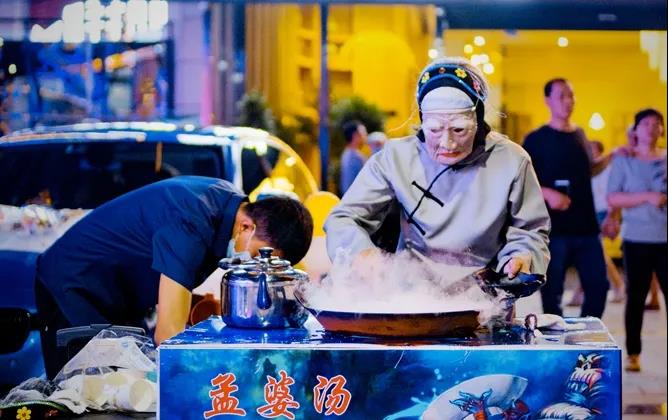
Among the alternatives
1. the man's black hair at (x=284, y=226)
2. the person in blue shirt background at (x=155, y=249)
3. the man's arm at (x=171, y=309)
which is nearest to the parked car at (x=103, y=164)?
the person in blue shirt background at (x=155, y=249)

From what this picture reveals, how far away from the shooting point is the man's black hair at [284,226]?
3.91 meters

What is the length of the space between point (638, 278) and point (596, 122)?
10.2ft

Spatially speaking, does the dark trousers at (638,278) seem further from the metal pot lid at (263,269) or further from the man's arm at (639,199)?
the metal pot lid at (263,269)

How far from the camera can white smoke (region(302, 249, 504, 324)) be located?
3.15 m

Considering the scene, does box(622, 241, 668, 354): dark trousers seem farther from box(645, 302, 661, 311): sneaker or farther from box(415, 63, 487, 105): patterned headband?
box(415, 63, 487, 105): patterned headband

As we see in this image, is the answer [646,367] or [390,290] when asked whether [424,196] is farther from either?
[646,367]

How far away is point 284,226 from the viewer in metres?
3.91

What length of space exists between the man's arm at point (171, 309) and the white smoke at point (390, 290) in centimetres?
65

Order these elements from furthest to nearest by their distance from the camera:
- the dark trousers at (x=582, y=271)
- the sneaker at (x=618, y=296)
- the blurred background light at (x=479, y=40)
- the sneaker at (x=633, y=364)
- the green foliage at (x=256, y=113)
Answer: the green foliage at (x=256, y=113), the sneaker at (x=618, y=296), the blurred background light at (x=479, y=40), the sneaker at (x=633, y=364), the dark trousers at (x=582, y=271)

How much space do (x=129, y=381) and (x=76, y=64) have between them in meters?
9.50

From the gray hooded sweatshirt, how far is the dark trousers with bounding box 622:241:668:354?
4.55m

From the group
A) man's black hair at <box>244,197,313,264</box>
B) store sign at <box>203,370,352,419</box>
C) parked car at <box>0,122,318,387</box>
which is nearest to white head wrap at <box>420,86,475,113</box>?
man's black hair at <box>244,197,313,264</box>

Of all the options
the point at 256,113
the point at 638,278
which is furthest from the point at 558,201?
the point at 256,113

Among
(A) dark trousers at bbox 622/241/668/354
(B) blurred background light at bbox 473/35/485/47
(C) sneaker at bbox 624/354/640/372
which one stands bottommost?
(C) sneaker at bbox 624/354/640/372
